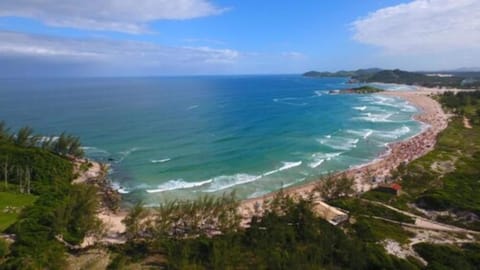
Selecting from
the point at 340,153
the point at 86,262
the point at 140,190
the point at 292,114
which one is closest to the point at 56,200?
the point at 86,262

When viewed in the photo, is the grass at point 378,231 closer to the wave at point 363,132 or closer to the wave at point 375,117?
the wave at point 363,132

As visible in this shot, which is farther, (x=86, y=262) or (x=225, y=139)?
(x=225, y=139)

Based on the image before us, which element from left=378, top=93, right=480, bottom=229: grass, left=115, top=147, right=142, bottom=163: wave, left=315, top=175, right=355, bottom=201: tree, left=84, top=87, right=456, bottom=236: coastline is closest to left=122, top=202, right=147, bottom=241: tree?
left=84, top=87, right=456, bottom=236: coastline

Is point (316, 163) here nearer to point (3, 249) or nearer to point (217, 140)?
point (217, 140)

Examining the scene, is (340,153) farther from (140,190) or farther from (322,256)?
(322,256)

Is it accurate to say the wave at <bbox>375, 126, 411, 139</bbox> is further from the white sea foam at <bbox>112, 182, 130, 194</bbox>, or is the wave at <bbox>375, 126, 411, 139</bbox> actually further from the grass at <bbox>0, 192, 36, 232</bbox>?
the grass at <bbox>0, 192, 36, 232</bbox>

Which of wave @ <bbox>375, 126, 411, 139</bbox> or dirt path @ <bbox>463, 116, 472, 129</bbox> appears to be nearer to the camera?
wave @ <bbox>375, 126, 411, 139</bbox>
